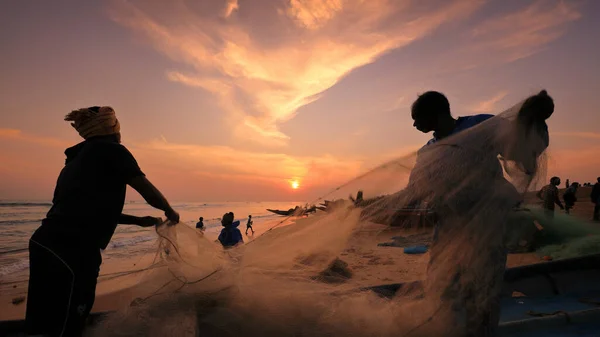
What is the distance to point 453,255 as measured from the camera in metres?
2.03

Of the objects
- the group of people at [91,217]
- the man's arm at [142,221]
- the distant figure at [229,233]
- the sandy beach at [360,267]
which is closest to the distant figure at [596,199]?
the sandy beach at [360,267]

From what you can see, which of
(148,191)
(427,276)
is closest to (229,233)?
(148,191)

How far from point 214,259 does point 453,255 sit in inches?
64.0

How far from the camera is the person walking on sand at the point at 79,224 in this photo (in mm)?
1758

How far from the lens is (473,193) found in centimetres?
202

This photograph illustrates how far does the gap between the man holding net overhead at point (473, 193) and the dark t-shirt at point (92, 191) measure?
1890mm

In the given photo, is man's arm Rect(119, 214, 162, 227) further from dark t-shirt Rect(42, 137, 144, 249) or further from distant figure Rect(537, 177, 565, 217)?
distant figure Rect(537, 177, 565, 217)

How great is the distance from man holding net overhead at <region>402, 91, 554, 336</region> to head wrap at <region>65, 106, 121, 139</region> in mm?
1973

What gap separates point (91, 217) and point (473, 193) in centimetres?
229

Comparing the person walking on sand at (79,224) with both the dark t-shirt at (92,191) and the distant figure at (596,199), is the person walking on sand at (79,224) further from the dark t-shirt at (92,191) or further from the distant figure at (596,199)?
the distant figure at (596,199)

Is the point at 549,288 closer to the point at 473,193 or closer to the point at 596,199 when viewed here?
the point at 473,193

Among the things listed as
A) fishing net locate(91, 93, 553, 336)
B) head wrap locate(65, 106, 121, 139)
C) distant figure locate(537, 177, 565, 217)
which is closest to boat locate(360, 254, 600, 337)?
distant figure locate(537, 177, 565, 217)

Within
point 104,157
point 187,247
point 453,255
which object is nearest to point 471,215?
point 453,255

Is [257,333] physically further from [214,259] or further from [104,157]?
[104,157]
